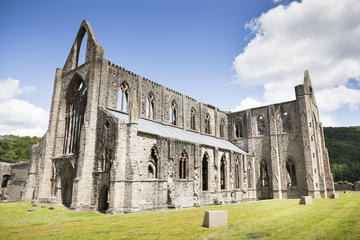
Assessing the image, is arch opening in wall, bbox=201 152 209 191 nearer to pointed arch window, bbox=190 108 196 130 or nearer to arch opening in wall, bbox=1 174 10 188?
pointed arch window, bbox=190 108 196 130

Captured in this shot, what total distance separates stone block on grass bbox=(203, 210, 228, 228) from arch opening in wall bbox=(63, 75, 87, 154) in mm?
17108

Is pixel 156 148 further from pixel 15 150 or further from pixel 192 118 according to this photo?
pixel 15 150

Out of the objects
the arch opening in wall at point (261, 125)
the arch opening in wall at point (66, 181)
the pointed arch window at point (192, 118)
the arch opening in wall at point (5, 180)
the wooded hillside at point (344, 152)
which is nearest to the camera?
the arch opening in wall at point (66, 181)

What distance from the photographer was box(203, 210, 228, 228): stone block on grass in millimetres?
11592

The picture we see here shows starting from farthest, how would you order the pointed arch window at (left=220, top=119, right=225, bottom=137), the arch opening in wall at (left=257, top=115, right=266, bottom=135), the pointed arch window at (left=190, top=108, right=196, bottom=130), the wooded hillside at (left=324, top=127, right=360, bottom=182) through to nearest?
the wooded hillside at (left=324, top=127, right=360, bottom=182) < the pointed arch window at (left=220, top=119, right=225, bottom=137) < the arch opening in wall at (left=257, top=115, right=266, bottom=135) < the pointed arch window at (left=190, top=108, right=196, bottom=130)

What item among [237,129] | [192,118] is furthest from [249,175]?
[192,118]

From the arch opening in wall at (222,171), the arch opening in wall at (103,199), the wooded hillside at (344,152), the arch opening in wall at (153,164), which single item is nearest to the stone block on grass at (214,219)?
the arch opening in wall at (153,164)

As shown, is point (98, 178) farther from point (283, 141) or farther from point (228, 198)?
point (283, 141)

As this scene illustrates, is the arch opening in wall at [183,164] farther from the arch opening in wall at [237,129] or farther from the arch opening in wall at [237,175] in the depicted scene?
the arch opening in wall at [237,129]

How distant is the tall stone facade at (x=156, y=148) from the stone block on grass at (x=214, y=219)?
29.5 feet

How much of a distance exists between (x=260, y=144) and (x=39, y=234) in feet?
108

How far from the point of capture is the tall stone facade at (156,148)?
2106 cm

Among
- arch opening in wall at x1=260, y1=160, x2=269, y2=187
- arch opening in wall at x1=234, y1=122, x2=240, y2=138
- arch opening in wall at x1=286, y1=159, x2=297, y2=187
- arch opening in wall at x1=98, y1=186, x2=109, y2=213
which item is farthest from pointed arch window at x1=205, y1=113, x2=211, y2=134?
arch opening in wall at x1=98, y1=186, x2=109, y2=213

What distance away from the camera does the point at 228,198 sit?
30.1 meters
